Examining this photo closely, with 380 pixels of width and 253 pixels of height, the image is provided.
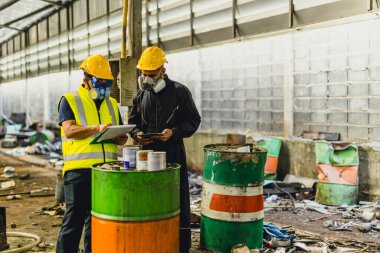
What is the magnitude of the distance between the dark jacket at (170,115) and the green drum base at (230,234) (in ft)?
2.35

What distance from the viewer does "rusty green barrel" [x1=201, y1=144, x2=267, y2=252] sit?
4.14 metres

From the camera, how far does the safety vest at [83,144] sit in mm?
3689

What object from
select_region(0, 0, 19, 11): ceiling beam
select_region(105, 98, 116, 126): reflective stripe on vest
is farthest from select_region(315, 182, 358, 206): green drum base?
select_region(0, 0, 19, 11): ceiling beam

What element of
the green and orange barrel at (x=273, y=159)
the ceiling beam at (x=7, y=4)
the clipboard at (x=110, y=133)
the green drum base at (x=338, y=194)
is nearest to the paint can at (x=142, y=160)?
the clipboard at (x=110, y=133)

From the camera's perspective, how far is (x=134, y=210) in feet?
10.4

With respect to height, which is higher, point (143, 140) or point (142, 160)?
point (143, 140)

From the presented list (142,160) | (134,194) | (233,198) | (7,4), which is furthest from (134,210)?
(7,4)

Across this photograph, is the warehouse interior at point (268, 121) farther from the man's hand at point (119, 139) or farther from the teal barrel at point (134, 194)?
the man's hand at point (119, 139)

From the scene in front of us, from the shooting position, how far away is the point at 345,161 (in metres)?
6.83

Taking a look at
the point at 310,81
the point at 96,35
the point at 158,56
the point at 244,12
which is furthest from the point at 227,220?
the point at 96,35

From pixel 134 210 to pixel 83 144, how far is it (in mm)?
877

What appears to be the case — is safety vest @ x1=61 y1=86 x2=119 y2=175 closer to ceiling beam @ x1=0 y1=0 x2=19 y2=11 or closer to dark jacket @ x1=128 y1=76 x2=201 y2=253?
dark jacket @ x1=128 y1=76 x2=201 y2=253

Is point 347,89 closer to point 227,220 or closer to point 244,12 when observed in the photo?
point 244,12

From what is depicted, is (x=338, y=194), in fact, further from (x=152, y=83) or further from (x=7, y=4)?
(x=7, y=4)
